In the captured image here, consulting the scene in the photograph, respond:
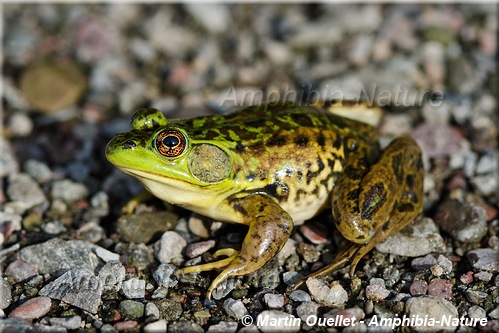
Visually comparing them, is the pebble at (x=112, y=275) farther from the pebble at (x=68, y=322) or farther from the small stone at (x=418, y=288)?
the small stone at (x=418, y=288)

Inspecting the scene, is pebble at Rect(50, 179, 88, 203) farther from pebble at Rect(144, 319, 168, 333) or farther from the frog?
pebble at Rect(144, 319, 168, 333)

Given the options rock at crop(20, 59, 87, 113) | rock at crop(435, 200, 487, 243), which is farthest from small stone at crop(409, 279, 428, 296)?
rock at crop(20, 59, 87, 113)

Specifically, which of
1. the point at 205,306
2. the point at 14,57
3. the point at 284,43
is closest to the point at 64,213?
the point at 205,306

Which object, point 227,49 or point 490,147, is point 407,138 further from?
point 227,49

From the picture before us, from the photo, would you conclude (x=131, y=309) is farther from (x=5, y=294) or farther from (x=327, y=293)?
(x=327, y=293)

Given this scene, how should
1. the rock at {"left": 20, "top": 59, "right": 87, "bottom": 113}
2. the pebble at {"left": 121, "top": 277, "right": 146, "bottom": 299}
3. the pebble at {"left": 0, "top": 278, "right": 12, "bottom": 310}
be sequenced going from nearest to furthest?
the pebble at {"left": 0, "top": 278, "right": 12, "bottom": 310} → the pebble at {"left": 121, "top": 277, "right": 146, "bottom": 299} → the rock at {"left": 20, "top": 59, "right": 87, "bottom": 113}

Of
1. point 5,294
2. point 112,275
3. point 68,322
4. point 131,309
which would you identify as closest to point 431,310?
point 131,309
